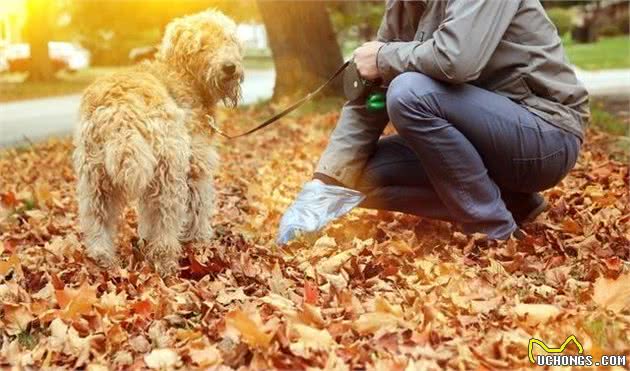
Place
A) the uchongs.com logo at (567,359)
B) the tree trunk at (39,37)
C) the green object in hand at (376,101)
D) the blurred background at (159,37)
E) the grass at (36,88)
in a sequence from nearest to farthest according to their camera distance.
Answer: the uchongs.com logo at (567,359) → the green object in hand at (376,101) → the blurred background at (159,37) → the grass at (36,88) → the tree trunk at (39,37)

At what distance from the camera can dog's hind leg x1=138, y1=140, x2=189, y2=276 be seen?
4336mm

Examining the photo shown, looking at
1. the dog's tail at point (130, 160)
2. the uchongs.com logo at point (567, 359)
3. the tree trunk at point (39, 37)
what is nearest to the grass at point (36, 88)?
the tree trunk at point (39, 37)

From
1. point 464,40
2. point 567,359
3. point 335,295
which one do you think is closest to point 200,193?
point 335,295

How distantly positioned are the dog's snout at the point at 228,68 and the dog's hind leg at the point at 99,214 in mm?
895

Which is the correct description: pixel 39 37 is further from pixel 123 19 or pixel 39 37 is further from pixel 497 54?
pixel 497 54

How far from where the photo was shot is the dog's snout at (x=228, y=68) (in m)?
4.64

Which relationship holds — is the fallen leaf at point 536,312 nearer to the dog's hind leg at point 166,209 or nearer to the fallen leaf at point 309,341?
the fallen leaf at point 309,341

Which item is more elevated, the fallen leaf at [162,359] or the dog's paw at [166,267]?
the fallen leaf at [162,359]

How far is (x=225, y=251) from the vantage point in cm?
480

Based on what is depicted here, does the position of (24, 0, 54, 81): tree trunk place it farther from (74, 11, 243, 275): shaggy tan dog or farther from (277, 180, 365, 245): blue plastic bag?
(277, 180, 365, 245): blue plastic bag

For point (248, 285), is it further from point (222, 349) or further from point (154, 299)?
point (222, 349)

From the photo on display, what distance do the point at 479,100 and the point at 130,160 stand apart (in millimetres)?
1865

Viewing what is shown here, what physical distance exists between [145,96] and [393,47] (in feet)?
4.54

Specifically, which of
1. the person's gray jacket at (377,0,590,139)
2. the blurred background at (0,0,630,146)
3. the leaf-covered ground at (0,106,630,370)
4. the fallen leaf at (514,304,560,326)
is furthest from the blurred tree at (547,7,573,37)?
the fallen leaf at (514,304,560,326)
